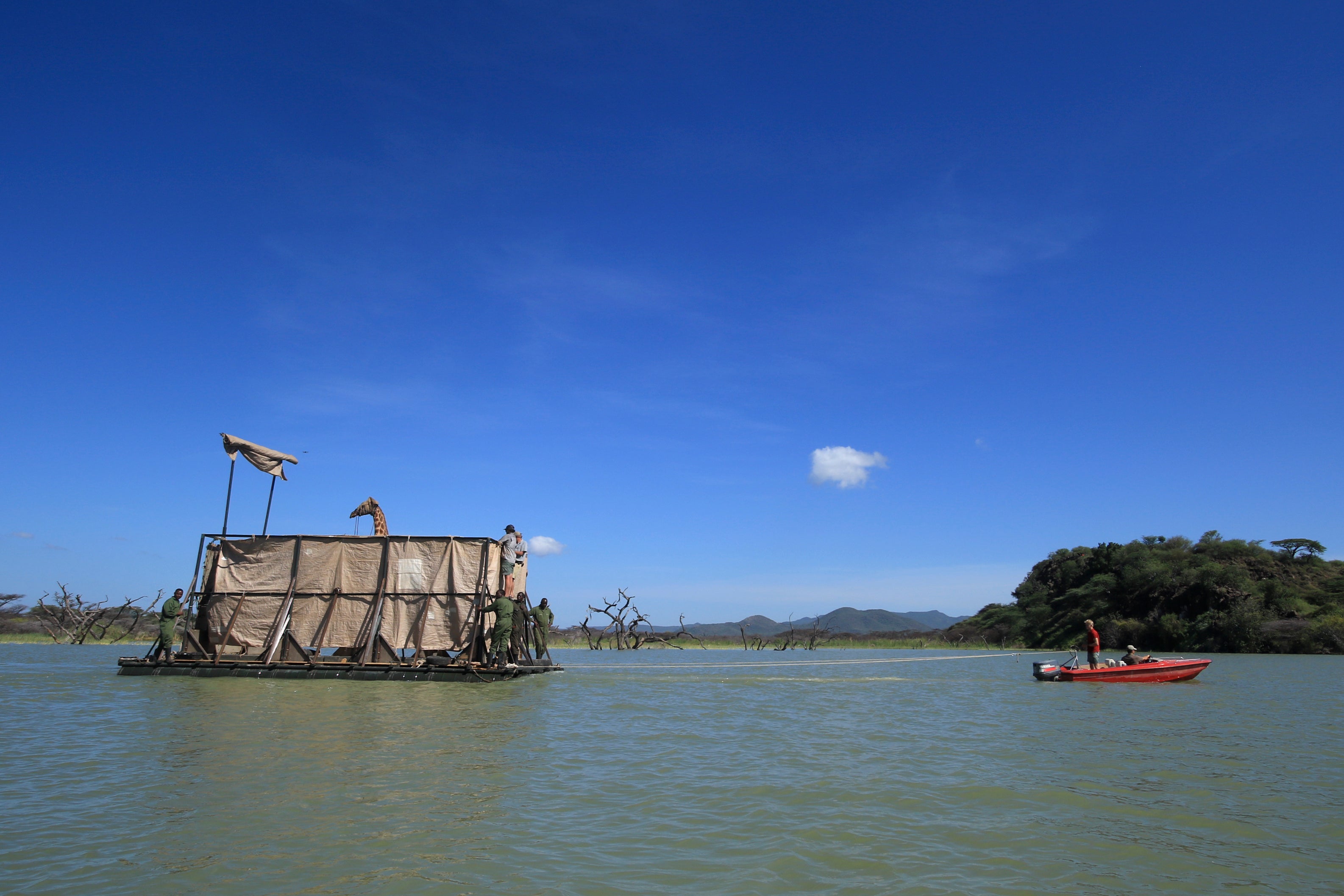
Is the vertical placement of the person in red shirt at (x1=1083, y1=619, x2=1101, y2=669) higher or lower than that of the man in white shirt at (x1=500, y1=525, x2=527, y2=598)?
lower

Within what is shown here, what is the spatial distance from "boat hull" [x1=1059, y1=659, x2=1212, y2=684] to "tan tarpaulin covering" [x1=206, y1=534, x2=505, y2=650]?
19062mm

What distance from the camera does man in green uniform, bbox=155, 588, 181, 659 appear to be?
21.9 m

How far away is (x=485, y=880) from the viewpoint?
577 cm

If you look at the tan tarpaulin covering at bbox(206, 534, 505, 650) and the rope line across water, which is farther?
the rope line across water

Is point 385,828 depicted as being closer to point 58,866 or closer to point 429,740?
point 58,866

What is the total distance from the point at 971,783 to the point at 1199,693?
1677 centimetres

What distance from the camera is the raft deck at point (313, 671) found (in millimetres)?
20969

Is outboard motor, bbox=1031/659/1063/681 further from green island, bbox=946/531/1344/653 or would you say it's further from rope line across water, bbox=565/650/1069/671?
green island, bbox=946/531/1344/653

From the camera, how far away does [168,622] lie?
22297 mm

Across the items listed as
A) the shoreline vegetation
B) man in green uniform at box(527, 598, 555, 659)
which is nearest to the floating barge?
man in green uniform at box(527, 598, 555, 659)

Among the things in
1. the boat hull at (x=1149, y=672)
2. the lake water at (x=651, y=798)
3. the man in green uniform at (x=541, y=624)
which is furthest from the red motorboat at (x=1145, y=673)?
the man in green uniform at (x=541, y=624)

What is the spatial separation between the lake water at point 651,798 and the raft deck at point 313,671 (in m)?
3.53

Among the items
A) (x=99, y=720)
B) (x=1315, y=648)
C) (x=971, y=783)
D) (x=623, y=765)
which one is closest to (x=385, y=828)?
(x=623, y=765)

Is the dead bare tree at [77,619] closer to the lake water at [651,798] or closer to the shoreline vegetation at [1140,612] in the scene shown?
the shoreline vegetation at [1140,612]
